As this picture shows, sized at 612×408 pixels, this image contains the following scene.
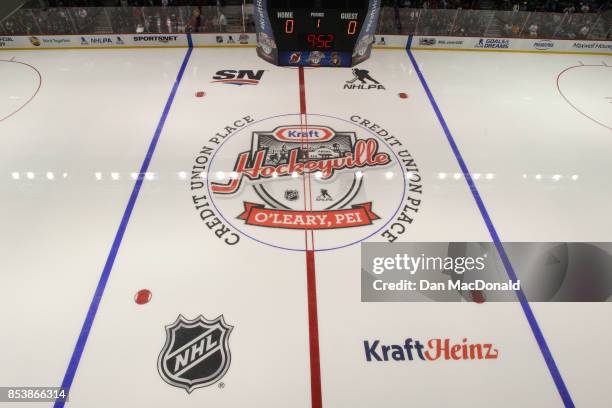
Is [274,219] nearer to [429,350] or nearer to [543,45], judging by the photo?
[429,350]

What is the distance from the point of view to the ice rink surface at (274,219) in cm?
316

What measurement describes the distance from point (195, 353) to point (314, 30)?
5.06 meters

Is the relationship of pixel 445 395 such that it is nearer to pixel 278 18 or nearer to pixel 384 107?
pixel 384 107

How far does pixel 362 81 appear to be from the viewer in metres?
6.75

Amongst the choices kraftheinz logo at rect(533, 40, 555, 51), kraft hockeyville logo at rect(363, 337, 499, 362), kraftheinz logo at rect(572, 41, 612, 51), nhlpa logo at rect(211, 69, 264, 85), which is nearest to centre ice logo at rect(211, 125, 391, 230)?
kraft hockeyville logo at rect(363, 337, 499, 362)

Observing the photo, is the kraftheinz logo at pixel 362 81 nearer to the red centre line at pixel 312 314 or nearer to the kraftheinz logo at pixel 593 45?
the red centre line at pixel 312 314

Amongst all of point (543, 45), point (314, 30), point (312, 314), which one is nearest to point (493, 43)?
point (543, 45)

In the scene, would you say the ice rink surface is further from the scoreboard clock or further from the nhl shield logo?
the scoreboard clock

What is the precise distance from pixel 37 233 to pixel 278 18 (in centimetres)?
454

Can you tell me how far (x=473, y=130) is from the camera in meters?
5.73

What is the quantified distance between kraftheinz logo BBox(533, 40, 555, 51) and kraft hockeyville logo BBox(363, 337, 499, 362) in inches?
297

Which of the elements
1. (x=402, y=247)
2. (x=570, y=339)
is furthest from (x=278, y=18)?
(x=570, y=339)

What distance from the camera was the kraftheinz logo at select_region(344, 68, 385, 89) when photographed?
21.6 feet

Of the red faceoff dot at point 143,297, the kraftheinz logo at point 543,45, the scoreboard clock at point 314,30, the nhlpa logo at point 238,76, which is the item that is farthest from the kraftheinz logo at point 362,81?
the red faceoff dot at point 143,297
